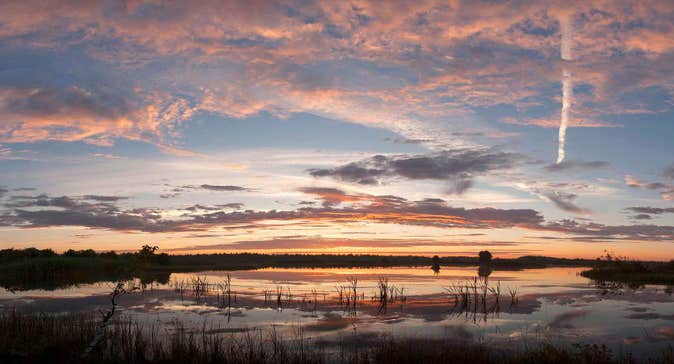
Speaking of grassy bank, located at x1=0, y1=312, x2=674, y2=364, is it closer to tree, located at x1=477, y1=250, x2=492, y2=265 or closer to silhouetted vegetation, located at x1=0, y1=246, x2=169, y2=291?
silhouetted vegetation, located at x1=0, y1=246, x2=169, y2=291

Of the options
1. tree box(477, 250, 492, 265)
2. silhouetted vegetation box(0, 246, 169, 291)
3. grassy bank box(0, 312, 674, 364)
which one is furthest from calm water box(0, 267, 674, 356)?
tree box(477, 250, 492, 265)

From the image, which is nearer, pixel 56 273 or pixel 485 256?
pixel 56 273

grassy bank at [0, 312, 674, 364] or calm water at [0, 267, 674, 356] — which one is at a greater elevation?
grassy bank at [0, 312, 674, 364]

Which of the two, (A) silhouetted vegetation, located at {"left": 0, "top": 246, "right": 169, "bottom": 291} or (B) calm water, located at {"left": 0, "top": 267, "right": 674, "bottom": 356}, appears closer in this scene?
(B) calm water, located at {"left": 0, "top": 267, "right": 674, "bottom": 356}

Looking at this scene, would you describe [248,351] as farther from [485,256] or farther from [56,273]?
[485,256]

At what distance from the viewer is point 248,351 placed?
1505 cm

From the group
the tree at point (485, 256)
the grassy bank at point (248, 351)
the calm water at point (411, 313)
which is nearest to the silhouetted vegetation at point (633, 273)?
the calm water at point (411, 313)

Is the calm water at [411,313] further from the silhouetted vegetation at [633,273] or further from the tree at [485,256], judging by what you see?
the tree at [485,256]

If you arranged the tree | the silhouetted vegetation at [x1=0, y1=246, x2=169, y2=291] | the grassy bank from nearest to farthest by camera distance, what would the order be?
the grassy bank
the silhouetted vegetation at [x1=0, y1=246, x2=169, y2=291]
the tree

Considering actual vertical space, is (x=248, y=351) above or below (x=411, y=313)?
above

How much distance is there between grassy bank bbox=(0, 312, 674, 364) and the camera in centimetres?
1359

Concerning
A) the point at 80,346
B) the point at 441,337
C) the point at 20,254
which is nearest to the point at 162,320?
the point at 80,346

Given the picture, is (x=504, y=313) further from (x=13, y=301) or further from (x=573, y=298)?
(x=13, y=301)

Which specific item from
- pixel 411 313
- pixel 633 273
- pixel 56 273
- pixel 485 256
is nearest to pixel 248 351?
pixel 411 313
